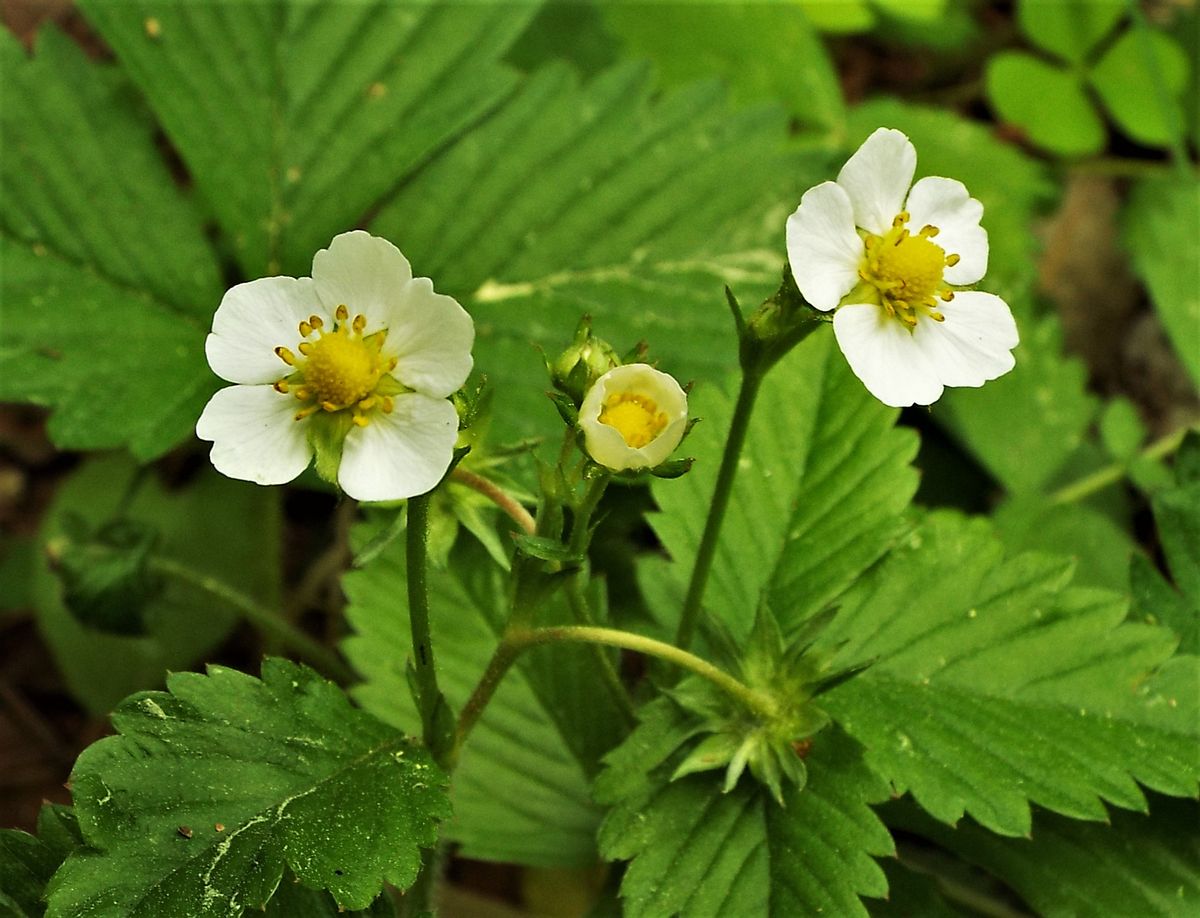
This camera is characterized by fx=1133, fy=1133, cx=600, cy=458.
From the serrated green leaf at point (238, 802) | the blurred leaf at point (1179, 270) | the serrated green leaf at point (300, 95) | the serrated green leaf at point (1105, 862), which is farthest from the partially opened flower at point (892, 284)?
the blurred leaf at point (1179, 270)

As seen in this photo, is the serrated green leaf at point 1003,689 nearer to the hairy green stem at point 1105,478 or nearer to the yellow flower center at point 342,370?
the yellow flower center at point 342,370

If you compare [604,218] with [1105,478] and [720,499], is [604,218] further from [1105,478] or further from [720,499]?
[1105,478]

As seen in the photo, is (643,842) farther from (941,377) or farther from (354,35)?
(354,35)

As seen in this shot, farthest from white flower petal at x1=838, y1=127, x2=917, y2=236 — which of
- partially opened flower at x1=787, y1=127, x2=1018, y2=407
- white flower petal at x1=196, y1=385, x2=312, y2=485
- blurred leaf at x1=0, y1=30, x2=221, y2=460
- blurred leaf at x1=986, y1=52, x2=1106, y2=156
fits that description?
blurred leaf at x1=986, y1=52, x2=1106, y2=156

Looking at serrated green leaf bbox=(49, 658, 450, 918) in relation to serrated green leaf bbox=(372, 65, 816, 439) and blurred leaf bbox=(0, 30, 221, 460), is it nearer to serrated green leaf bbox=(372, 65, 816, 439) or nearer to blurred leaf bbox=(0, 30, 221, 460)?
blurred leaf bbox=(0, 30, 221, 460)

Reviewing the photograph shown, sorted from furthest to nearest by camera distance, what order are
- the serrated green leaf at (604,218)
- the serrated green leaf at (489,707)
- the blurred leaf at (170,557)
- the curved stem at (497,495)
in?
the blurred leaf at (170,557) → the serrated green leaf at (604,218) → the serrated green leaf at (489,707) → the curved stem at (497,495)

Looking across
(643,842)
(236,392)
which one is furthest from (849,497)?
(236,392)
